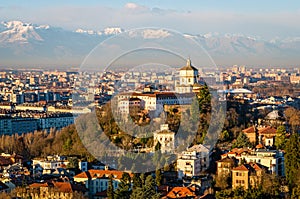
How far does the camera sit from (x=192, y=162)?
854cm

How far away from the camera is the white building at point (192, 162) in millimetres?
8539

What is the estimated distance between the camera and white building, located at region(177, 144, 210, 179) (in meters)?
8.54

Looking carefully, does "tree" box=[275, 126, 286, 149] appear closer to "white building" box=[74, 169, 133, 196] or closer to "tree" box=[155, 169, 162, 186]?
"tree" box=[155, 169, 162, 186]

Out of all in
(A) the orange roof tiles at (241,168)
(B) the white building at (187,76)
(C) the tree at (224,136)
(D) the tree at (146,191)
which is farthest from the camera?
(B) the white building at (187,76)

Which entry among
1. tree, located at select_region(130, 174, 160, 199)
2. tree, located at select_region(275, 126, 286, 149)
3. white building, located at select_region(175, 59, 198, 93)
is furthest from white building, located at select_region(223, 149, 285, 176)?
white building, located at select_region(175, 59, 198, 93)

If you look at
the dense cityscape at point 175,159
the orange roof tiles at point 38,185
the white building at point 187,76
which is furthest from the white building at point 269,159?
the white building at point 187,76

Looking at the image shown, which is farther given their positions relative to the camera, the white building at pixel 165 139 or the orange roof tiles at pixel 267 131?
the orange roof tiles at pixel 267 131

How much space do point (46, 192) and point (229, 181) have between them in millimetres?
2279

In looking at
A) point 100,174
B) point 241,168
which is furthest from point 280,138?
point 100,174

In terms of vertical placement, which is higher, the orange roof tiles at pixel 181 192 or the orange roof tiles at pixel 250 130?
the orange roof tiles at pixel 250 130

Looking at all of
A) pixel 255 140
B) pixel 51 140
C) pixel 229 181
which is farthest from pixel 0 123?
pixel 229 181

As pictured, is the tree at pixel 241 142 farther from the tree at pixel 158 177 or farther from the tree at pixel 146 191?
the tree at pixel 146 191

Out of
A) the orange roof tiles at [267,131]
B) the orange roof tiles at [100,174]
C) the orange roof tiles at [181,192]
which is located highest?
A: the orange roof tiles at [267,131]

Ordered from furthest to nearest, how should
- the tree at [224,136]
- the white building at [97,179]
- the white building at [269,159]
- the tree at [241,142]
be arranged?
the tree at [224,136] < the tree at [241,142] < the white building at [269,159] < the white building at [97,179]
